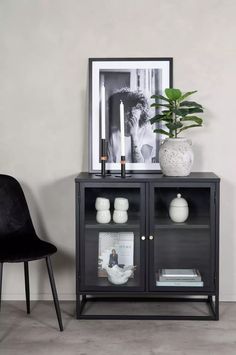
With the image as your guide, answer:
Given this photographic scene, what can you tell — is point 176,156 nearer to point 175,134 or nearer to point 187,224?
point 175,134

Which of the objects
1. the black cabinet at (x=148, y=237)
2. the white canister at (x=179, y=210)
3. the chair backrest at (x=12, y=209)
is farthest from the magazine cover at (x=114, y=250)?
→ the chair backrest at (x=12, y=209)

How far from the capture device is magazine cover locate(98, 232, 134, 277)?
3.09m

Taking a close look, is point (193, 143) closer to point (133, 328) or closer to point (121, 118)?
point (121, 118)

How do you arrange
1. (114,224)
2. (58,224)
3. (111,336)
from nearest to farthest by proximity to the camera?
(111,336)
(114,224)
(58,224)

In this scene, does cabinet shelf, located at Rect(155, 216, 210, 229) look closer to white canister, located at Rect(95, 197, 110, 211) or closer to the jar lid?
the jar lid

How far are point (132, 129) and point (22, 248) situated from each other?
87 cm

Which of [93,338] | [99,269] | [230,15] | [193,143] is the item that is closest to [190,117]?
[193,143]

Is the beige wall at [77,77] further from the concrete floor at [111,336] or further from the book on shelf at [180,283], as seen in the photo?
the concrete floor at [111,336]

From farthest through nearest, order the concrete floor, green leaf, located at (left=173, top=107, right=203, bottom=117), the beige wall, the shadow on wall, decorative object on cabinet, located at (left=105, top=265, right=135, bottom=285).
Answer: the shadow on wall, the beige wall, decorative object on cabinet, located at (left=105, top=265, right=135, bottom=285), green leaf, located at (left=173, top=107, right=203, bottom=117), the concrete floor

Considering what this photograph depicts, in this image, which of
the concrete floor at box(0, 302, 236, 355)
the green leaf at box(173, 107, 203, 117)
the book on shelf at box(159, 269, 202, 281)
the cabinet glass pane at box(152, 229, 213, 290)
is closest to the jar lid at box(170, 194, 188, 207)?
the cabinet glass pane at box(152, 229, 213, 290)

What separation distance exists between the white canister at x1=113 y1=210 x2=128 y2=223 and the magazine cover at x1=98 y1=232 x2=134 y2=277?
0.21ft

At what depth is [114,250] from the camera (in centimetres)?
312

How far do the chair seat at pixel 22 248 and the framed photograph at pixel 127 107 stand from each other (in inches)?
20.6

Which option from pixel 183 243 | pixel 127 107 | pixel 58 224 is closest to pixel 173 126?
pixel 127 107
